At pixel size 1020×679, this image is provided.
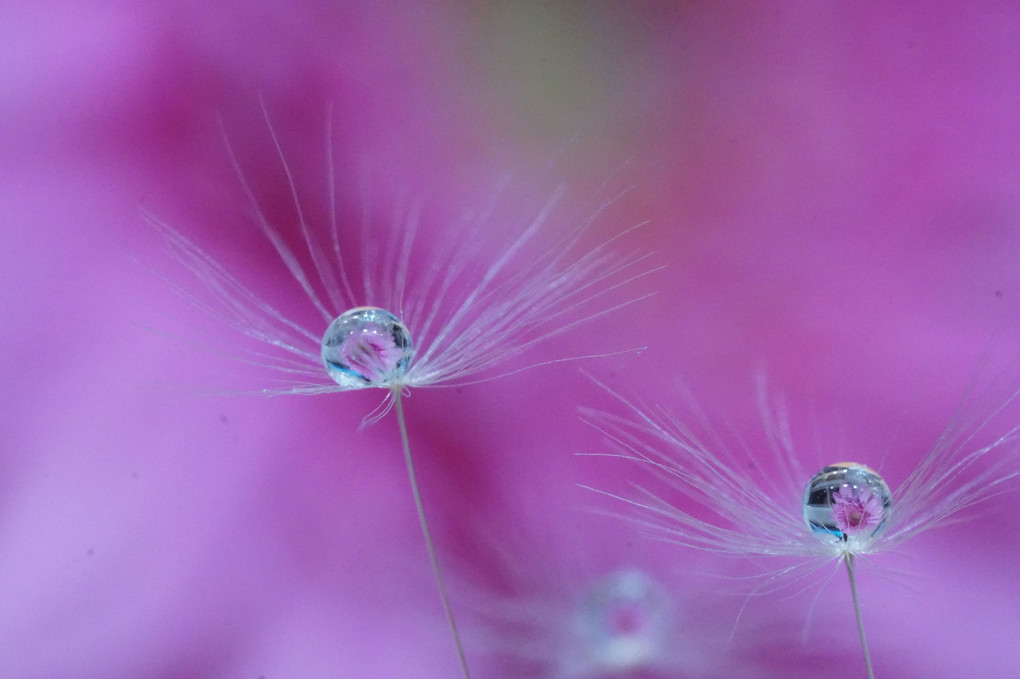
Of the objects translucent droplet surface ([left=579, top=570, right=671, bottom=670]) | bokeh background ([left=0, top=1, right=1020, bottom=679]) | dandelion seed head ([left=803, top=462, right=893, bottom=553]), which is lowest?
dandelion seed head ([left=803, top=462, right=893, bottom=553])

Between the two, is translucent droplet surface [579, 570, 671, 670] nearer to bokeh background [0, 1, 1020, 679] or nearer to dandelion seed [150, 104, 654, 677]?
bokeh background [0, 1, 1020, 679]

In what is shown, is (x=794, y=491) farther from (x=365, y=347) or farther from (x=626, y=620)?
(x=365, y=347)

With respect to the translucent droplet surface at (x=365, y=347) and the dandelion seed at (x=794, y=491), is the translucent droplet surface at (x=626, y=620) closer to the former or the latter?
the dandelion seed at (x=794, y=491)

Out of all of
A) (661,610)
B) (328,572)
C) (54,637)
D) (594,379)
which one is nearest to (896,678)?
(661,610)

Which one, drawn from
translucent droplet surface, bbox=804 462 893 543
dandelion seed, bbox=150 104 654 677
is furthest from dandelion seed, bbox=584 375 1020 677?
dandelion seed, bbox=150 104 654 677

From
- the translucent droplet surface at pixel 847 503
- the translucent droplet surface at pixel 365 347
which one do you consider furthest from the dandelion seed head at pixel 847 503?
the translucent droplet surface at pixel 365 347

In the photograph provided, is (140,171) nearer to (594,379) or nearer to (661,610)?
(594,379)

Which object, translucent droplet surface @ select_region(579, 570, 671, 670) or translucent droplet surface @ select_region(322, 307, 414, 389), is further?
translucent droplet surface @ select_region(579, 570, 671, 670)

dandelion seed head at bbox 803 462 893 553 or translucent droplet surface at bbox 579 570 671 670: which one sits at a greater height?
translucent droplet surface at bbox 579 570 671 670

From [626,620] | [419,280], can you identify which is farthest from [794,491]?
[419,280]
